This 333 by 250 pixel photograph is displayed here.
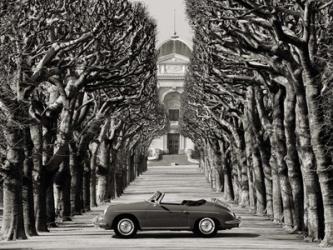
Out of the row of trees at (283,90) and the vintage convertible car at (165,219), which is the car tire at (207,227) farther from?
the row of trees at (283,90)

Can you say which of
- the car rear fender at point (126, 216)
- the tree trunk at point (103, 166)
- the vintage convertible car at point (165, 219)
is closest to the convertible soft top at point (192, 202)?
the vintage convertible car at point (165, 219)

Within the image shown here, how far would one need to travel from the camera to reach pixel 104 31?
29109 millimetres

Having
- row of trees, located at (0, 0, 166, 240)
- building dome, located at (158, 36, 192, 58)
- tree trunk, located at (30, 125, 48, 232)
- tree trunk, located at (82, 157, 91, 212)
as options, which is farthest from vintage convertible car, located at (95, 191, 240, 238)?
building dome, located at (158, 36, 192, 58)

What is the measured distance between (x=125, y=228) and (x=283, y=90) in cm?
696

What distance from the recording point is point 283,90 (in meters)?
27.9

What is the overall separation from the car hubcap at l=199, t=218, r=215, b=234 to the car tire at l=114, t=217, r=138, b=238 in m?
1.83

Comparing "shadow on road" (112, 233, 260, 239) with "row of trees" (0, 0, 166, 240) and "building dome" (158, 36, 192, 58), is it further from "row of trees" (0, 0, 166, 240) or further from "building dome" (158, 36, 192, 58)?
"building dome" (158, 36, 192, 58)

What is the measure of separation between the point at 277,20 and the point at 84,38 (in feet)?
24.2

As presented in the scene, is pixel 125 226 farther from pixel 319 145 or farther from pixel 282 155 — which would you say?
pixel 282 155

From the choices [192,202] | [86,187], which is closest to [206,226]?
[192,202]

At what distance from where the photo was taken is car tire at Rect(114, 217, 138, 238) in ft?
80.6

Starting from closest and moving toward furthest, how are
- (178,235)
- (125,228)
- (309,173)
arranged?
(309,173), (125,228), (178,235)

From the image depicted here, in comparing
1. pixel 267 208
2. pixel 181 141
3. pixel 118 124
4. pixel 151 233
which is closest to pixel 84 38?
pixel 151 233

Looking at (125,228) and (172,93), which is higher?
(172,93)
